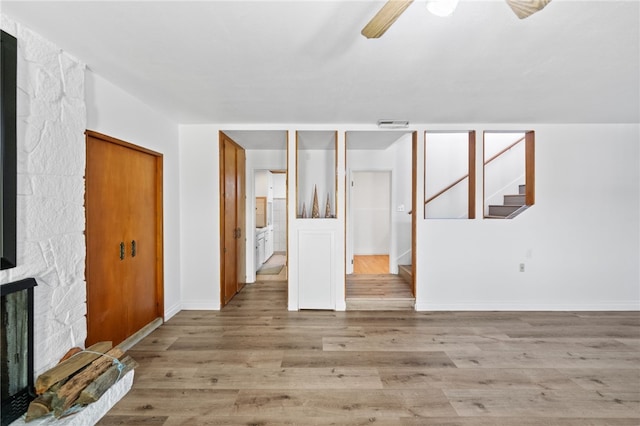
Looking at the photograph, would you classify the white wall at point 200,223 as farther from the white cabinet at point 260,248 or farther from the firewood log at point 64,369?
the white cabinet at point 260,248

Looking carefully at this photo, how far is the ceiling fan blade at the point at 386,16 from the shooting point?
45.0 inches

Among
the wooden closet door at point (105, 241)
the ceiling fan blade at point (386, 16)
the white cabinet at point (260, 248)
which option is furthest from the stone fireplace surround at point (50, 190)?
the white cabinet at point (260, 248)

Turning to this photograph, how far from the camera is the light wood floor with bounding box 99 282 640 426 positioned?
1.86 m

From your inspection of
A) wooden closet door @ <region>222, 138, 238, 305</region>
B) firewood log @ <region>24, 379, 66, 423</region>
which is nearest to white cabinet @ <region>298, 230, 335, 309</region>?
wooden closet door @ <region>222, 138, 238, 305</region>

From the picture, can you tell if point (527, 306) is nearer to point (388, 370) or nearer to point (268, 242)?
point (388, 370)

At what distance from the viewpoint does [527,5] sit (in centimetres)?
116

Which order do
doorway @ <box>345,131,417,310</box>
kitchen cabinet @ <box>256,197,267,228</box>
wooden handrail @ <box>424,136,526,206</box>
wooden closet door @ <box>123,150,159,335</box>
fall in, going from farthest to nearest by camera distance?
kitchen cabinet @ <box>256,197,267,228</box> → wooden handrail @ <box>424,136,526,206</box> → doorway @ <box>345,131,417,310</box> → wooden closet door @ <box>123,150,159,335</box>

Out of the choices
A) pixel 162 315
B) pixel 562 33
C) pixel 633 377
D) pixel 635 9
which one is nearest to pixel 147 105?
pixel 162 315

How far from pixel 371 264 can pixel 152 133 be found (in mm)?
4628

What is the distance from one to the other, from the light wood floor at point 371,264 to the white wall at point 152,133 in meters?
3.12

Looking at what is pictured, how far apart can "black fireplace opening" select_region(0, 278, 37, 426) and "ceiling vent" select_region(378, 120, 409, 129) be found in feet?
11.3

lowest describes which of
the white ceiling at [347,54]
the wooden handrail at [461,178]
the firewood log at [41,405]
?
the firewood log at [41,405]

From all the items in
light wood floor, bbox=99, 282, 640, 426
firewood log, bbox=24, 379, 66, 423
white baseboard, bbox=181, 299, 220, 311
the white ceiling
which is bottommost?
light wood floor, bbox=99, 282, 640, 426

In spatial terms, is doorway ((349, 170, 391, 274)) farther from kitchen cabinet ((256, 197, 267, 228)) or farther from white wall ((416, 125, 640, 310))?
white wall ((416, 125, 640, 310))
